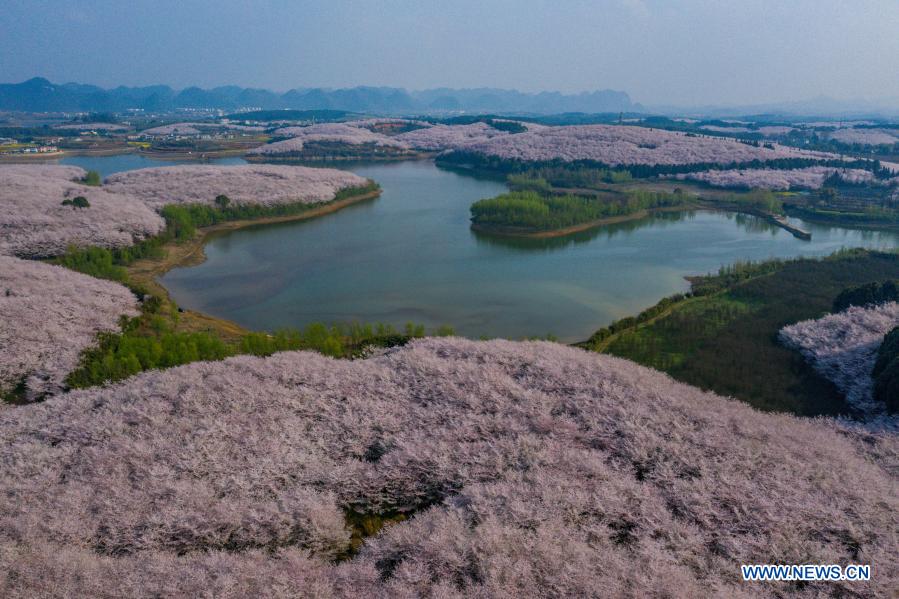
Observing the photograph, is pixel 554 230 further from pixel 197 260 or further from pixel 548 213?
pixel 197 260

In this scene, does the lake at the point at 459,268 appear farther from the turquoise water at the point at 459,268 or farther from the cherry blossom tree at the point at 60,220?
the cherry blossom tree at the point at 60,220

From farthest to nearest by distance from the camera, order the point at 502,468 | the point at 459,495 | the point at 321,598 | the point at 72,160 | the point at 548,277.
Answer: the point at 72,160 < the point at 548,277 < the point at 502,468 < the point at 459,495 < the point at 321,598

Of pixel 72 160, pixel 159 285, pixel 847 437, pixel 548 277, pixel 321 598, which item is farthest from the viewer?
pixel 72 160

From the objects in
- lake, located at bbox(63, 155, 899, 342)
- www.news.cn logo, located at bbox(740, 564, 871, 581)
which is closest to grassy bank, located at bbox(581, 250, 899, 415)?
lake, located at bbox(63, 155, 899, 342)

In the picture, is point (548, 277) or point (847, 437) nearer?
point (847, 437)

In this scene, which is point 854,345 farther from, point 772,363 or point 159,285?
point 159,285

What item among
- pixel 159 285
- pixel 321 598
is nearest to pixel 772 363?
pixel 321 598

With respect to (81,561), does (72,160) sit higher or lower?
higher

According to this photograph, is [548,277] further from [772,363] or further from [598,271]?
[772,363]
